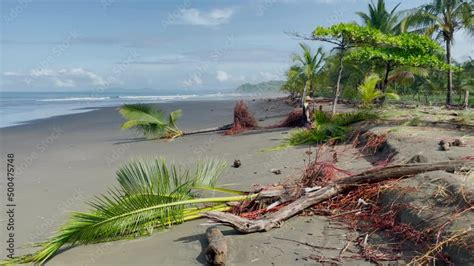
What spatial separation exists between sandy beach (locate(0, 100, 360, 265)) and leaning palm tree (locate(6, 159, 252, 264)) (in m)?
0.14

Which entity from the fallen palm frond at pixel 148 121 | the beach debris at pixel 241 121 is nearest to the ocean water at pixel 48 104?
the fallen palm frond at pixel 148 121

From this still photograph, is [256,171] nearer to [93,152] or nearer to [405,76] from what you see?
[93,152]

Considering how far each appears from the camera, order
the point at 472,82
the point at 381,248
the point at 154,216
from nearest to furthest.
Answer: the point at 381,248 < the point at 154,216 < the point at 472,82

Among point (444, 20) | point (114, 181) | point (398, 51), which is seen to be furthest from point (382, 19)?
point (114, 181)

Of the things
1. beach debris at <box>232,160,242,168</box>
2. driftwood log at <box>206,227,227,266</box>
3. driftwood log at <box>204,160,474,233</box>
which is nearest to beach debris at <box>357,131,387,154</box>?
beach debris at <box>232,160,242,168</box>

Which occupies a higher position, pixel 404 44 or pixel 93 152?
pixel 404 44

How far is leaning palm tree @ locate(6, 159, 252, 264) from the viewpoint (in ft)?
15.5

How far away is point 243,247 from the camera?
457cm

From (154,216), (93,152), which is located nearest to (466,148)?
(154,216)

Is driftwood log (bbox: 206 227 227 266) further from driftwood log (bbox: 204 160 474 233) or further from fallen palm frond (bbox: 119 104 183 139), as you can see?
fallen palm frond (bbox: 119 104 183 139)

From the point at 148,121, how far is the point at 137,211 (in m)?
10.8

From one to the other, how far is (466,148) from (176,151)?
7.95m

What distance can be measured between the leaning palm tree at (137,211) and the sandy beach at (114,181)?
14 centimetres

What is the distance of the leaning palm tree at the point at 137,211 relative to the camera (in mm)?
4719
